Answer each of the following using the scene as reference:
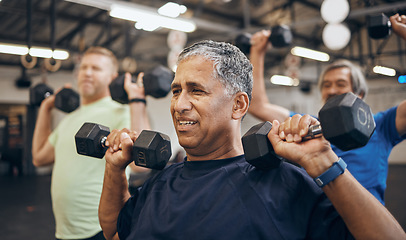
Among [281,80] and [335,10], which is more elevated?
[335,10]

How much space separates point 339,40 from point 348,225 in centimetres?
335

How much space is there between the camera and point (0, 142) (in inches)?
374

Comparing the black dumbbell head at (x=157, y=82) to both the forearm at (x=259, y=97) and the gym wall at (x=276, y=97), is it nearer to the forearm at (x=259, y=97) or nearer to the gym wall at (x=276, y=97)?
the forearm at (x=259, y=97)

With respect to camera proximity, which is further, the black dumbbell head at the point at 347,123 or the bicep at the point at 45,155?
the bicep at the point at 45,155

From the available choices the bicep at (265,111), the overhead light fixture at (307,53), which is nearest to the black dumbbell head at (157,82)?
the bicep at (265,111)

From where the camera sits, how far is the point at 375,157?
1470 millimetres

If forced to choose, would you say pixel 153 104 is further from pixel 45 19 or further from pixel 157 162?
pixel 157 162

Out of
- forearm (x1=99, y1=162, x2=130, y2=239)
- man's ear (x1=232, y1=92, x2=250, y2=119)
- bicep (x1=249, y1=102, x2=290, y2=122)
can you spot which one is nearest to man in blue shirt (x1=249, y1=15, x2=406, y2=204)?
bicep (x1=249, y1=102, x2=290, y2=122)

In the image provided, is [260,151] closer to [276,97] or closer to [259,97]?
[259,97]

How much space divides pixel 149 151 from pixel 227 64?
1.19 feet

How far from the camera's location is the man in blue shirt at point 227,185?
0.71 metres

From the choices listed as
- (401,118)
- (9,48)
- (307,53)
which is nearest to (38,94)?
(401,118)

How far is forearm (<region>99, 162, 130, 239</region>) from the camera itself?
109 cm

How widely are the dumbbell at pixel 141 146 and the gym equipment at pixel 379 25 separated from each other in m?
1.08
